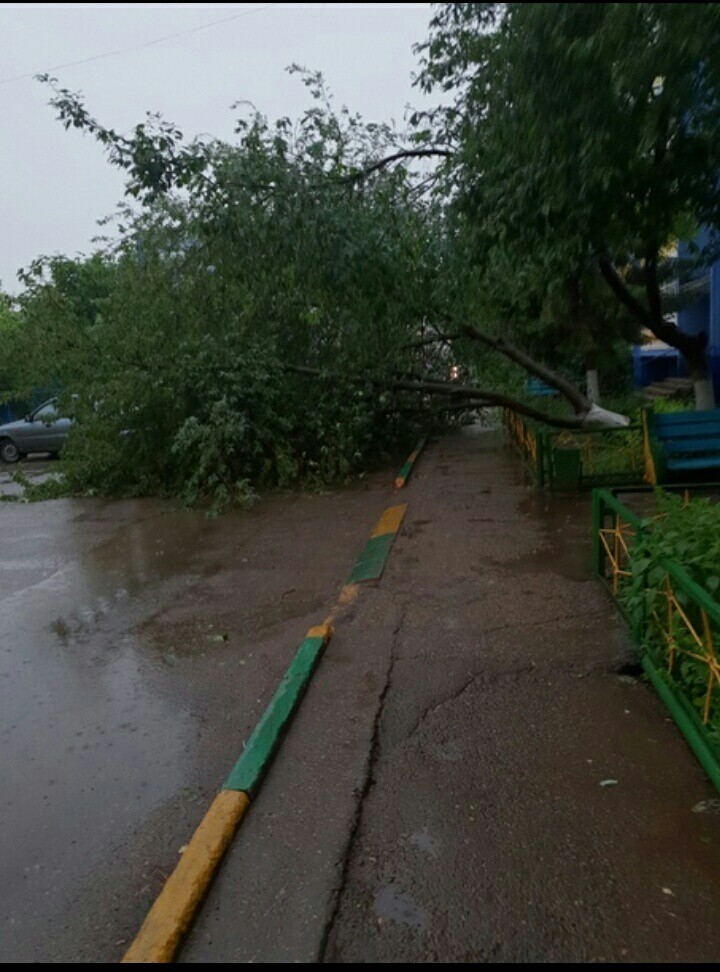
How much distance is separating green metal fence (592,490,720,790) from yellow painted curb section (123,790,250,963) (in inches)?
80.3

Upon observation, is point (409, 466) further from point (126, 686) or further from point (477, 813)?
point (477, 813)

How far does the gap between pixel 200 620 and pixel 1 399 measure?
937 centimetres

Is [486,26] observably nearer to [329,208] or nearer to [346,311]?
[329,208]

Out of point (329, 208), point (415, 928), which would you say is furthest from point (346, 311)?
point (415, 928)

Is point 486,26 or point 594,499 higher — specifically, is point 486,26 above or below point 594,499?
above

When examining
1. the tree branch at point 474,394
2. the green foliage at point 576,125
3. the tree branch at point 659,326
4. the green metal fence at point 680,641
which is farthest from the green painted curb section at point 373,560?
the tree branch at point 659,326

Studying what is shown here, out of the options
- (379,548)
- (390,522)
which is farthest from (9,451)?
(379,548)

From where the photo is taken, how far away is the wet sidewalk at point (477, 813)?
2506 mm

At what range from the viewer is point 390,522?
875cm

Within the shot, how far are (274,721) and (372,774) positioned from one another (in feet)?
2.27

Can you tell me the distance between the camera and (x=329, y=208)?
7555mm

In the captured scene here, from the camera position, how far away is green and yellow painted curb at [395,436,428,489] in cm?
1128

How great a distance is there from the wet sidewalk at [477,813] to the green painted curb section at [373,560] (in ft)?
3.47

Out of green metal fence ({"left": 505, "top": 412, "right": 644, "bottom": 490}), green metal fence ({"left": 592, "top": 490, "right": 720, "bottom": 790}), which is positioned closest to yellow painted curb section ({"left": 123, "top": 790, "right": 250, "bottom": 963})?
green metal fence ({"left": 592, "top": 490, "right": 720, "bottom": 790})
